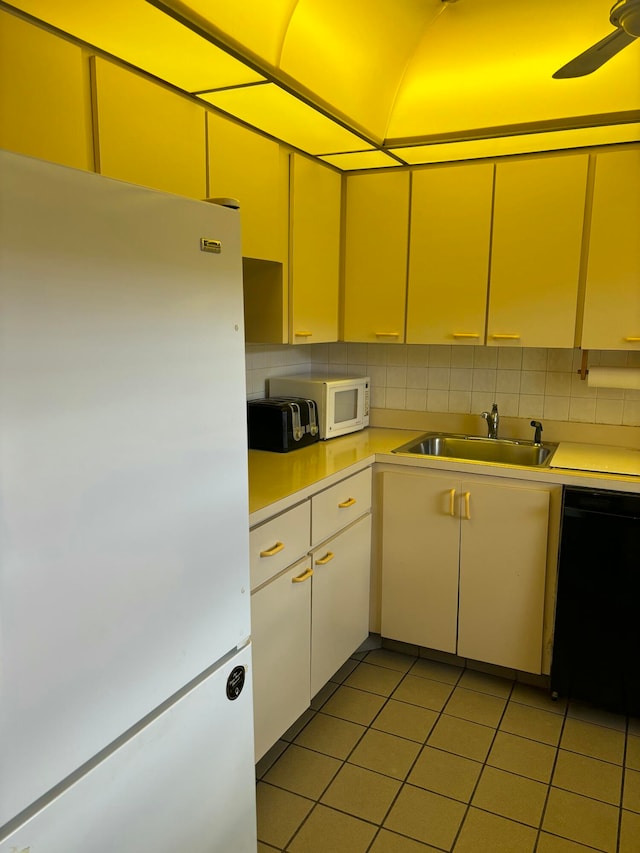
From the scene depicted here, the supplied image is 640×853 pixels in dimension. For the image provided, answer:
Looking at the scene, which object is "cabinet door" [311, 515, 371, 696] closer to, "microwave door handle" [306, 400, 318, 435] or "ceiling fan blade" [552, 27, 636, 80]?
"microwave door handle" [306, 400, 318, 435]

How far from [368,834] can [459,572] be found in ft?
3.39

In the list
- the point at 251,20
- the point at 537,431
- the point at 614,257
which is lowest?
the point at 537,431

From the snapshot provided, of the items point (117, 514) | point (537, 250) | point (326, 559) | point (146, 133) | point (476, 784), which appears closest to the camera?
point (117, 514)

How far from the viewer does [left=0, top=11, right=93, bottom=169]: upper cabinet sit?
1301 mm

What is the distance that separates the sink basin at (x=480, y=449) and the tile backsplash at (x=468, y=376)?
0.15m

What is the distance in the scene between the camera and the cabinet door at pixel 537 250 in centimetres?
248

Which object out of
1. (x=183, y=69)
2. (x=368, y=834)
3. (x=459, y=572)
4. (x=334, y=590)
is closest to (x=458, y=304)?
(x=459, y=572)

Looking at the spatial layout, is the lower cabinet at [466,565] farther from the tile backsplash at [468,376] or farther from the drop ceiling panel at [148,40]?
the drop ceiling panel at [148,40]

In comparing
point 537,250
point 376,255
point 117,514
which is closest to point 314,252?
point 376,255

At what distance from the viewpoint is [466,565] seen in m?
2.56

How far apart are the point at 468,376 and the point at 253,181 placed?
1418 millimetres

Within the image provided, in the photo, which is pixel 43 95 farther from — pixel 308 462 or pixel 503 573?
pixel 503 573

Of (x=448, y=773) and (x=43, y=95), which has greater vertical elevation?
(x=43, y=95)

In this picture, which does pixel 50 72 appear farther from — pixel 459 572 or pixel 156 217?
pixel 459 572
